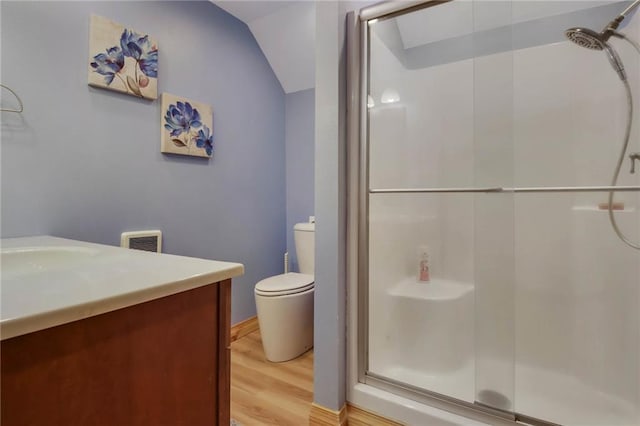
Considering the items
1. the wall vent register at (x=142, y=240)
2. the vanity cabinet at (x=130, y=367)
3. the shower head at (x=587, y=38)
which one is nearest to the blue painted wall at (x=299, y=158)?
the wall vent register at (x=142, y=240)

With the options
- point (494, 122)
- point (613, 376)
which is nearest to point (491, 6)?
point (494, 122)

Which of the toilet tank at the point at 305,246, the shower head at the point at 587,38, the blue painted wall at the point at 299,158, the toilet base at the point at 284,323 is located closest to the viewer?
the shower head at the point at 587,38

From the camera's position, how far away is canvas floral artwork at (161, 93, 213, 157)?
1.70 metres

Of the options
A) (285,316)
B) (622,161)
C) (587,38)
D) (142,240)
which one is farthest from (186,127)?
(622,161)

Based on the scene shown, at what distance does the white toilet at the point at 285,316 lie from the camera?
1750 mm

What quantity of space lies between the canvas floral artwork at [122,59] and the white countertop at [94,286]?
111 centimetres

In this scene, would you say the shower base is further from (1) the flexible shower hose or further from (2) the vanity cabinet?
(2) the vanity cabinet

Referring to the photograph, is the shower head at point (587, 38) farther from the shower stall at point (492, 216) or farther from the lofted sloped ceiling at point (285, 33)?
the lofted sloped ceiling at point (285, 33)

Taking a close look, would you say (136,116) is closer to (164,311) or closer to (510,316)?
(164,311)

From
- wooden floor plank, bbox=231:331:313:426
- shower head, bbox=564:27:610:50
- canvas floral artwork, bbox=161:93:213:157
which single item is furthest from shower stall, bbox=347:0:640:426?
canvas floral artwork, bbox=161:93:213:157

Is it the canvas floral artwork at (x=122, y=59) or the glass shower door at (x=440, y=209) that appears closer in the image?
the glass shower door at (x=440, y=209)

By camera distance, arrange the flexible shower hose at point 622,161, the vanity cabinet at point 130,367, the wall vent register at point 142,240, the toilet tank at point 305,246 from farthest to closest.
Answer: the toilet tank at point 305,246
the wall vent register at point 142,240
the flexible shower hose at point 622,161
the vanity cabinet at point 130,367

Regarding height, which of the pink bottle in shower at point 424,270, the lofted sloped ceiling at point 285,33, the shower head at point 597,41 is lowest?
the pink bottle in shower at point 424,270

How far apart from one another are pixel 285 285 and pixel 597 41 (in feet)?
6.18
